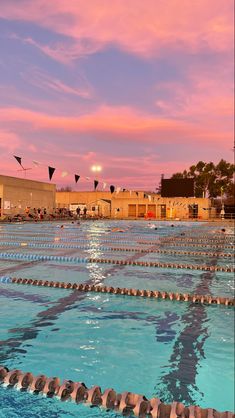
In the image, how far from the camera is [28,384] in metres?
2.60

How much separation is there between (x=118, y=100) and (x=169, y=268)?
8563 millimetres

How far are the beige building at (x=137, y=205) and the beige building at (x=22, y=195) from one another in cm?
389

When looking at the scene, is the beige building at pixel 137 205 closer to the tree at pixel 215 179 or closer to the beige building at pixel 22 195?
the beige building at pixel 22 195

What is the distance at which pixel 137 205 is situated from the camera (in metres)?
39.1

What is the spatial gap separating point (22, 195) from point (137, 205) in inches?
478

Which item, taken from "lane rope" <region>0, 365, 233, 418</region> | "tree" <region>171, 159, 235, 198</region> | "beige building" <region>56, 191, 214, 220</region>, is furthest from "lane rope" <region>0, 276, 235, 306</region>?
"tree" <region>171, 159, 235, 198</region>

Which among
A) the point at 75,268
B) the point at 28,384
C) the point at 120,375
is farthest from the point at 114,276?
the point at 28,384

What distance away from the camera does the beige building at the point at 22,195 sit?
2928 centimetres

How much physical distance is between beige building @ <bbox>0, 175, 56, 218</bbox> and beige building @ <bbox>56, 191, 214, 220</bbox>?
3.89m

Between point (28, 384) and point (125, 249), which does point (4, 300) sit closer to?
point (28, 384)

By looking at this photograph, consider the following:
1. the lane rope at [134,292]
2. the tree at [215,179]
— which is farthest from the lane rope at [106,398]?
the tree at [215,179]

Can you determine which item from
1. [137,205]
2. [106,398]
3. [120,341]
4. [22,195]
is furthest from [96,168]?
[106,398]

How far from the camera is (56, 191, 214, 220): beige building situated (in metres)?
37.2

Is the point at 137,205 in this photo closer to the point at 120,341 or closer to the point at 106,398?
the point at 120,341
